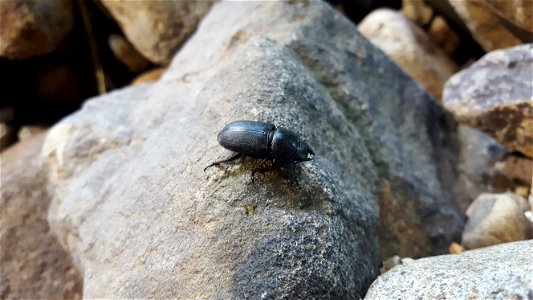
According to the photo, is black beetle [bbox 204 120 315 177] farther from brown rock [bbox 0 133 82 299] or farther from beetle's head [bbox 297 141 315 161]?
brown rock [bbox 0 133 82 299]

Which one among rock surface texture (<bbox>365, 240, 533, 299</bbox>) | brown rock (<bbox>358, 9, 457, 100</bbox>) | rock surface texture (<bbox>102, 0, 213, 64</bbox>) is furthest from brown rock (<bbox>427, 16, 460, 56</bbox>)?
rock surface texture (<bbox>365, 240, 533, 299</bbox>)

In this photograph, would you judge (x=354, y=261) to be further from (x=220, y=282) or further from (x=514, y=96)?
(x=514, y=96)

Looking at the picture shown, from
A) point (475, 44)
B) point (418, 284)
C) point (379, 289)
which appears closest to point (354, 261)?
point (379, 289)

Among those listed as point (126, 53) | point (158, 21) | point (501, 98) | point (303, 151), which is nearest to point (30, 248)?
point (303, 151)

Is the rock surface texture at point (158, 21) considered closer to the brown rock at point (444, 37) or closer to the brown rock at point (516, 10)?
the brown rock at point (444, 37)

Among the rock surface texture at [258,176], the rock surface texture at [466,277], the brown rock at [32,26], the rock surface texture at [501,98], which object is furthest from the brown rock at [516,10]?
the brown rock at [32,26]
